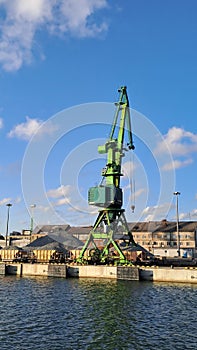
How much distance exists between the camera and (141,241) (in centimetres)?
13175

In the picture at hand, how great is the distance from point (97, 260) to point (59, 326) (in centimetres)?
3952

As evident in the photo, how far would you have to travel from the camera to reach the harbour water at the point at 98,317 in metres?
22.5

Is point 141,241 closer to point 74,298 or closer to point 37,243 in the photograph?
point 37,243

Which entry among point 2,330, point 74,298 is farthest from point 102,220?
point 2,330

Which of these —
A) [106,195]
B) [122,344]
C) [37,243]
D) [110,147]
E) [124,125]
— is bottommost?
[122,344]

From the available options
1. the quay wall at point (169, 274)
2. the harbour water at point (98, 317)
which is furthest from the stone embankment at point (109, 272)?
the harbour water at point (98, 317)

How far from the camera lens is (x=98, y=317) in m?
29.7

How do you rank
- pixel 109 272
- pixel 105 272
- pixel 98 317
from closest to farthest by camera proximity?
pixel 98 317, pixel 109 272, pixel 105 272

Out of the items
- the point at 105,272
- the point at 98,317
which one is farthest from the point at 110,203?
the point at 98,317

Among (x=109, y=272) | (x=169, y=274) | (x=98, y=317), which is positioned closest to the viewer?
(x=98, y=317)

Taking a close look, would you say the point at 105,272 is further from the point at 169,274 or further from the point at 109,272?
the point at 169,274

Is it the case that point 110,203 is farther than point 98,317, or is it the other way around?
point 110,203

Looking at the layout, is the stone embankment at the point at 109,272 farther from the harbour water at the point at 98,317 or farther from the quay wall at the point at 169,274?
the harbour water at the point at 98,317

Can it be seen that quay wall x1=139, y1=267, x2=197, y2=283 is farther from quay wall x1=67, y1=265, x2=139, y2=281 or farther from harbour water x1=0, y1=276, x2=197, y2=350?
harbour water x1=0, y1=276, x2=197, y2=350
